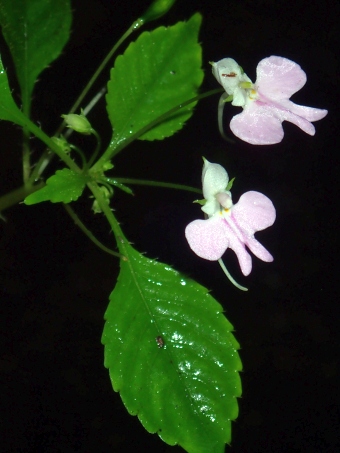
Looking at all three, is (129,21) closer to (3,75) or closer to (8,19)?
(8,19)

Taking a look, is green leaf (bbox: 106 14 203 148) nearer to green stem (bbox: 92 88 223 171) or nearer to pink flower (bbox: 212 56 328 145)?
green stem (bbox: 92 88 223 171)

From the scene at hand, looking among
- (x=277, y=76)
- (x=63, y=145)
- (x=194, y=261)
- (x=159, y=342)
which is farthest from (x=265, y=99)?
(x=194, y=261)

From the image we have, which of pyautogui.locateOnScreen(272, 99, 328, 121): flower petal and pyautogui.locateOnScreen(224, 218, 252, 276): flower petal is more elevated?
pyautogui.locateOnScreen(272, 99, 328, 121): flower petal

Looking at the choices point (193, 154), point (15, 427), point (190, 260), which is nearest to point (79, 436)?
point (15, 427)

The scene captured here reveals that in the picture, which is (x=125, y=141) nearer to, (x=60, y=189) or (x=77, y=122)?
(x=77, y=122)

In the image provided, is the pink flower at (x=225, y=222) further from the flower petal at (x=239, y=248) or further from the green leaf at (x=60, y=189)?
the green leaf at (x=60, y=189)

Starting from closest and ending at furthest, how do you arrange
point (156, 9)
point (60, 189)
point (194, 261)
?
point (60, 189) → point (156, 9) → point (194, 261)

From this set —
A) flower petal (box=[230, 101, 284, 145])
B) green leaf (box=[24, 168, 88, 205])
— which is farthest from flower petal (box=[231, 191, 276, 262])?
green leaf (box=[24, 168, 88, 205])
